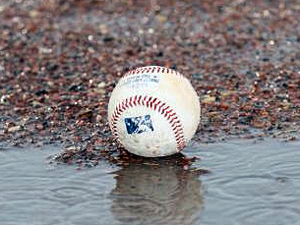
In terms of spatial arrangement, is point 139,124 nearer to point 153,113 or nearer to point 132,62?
point 153,113

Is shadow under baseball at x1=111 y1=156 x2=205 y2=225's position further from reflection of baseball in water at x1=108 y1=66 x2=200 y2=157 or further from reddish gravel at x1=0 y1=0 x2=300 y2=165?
reddish gravel at x1=0 y1=0 x2=300 y2=165

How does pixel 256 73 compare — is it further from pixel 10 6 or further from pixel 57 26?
pixel 10 6

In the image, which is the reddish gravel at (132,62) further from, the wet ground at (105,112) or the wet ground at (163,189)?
the wet ground at (163,189)

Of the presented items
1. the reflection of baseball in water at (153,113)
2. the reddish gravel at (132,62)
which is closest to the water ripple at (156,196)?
the reflection of baseball in water at (153,113)

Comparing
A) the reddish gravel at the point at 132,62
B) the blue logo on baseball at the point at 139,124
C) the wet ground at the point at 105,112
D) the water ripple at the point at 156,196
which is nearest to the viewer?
the water ripple at the point at 156,196

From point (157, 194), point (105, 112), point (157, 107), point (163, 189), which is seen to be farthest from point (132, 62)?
point (157, 194)

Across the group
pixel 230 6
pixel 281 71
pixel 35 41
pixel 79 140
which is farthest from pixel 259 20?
pixel 79 140

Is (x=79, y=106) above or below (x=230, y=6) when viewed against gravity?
below
